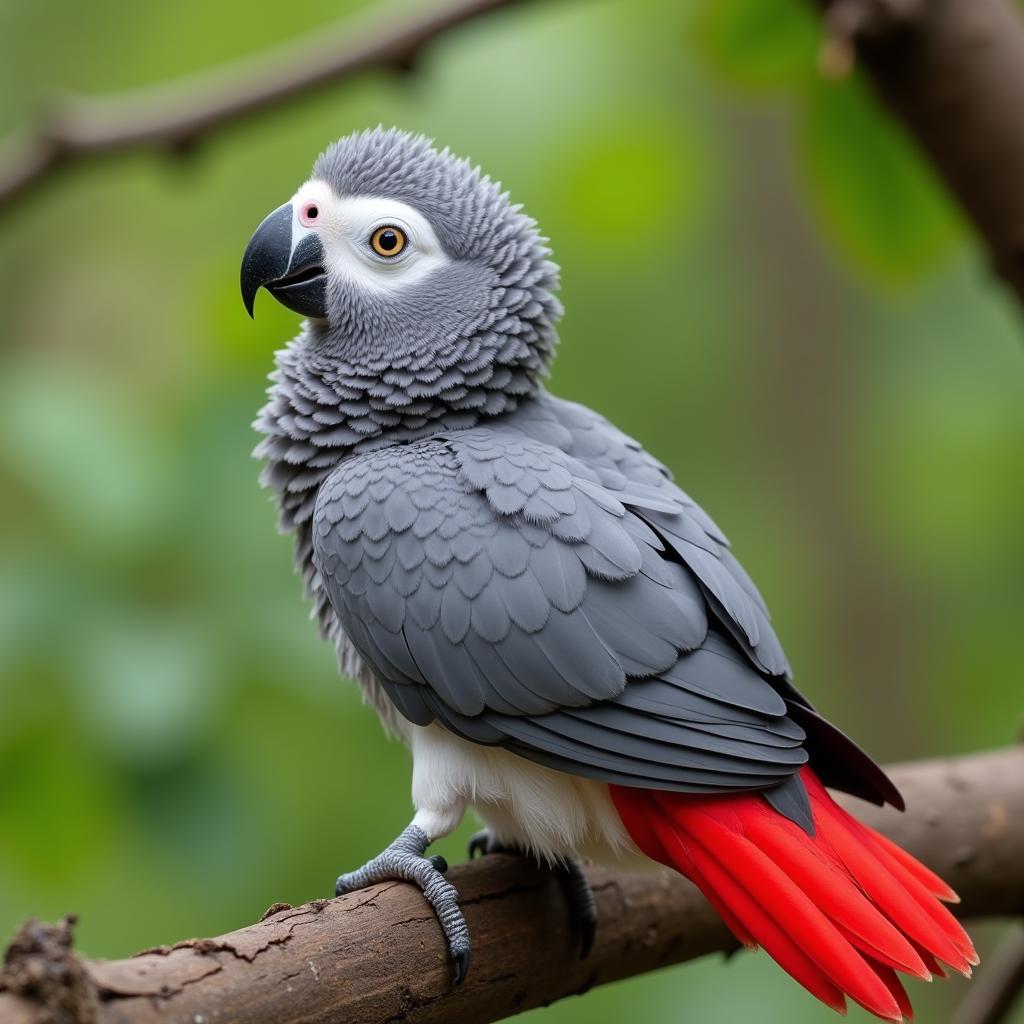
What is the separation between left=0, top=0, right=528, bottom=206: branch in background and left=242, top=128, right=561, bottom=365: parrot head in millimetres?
445

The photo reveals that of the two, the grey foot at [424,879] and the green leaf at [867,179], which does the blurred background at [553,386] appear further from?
the grey foot at [424,879]

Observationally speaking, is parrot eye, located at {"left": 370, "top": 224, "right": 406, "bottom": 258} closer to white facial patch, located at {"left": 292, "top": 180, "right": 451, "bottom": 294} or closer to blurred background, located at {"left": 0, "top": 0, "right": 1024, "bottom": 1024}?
white facial patch, located at {"left": 292, "top": 180, "right": 451, "bottom": 294}

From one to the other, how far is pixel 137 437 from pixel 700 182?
135 cm

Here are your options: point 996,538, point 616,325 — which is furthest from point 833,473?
point 616,325

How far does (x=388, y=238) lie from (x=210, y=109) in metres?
0.56

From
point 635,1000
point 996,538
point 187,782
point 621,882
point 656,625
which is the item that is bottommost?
point 635,1000

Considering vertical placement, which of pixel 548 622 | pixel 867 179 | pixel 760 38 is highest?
pixel 760 38

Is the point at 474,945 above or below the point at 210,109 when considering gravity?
below

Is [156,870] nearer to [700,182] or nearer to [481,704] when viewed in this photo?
[481,704]

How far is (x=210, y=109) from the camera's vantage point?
5.69ft

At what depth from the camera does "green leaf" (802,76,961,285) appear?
1923mm

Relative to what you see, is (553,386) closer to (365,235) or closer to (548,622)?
(365,235)

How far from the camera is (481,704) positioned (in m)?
1.17

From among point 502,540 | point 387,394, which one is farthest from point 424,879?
point 387,394
